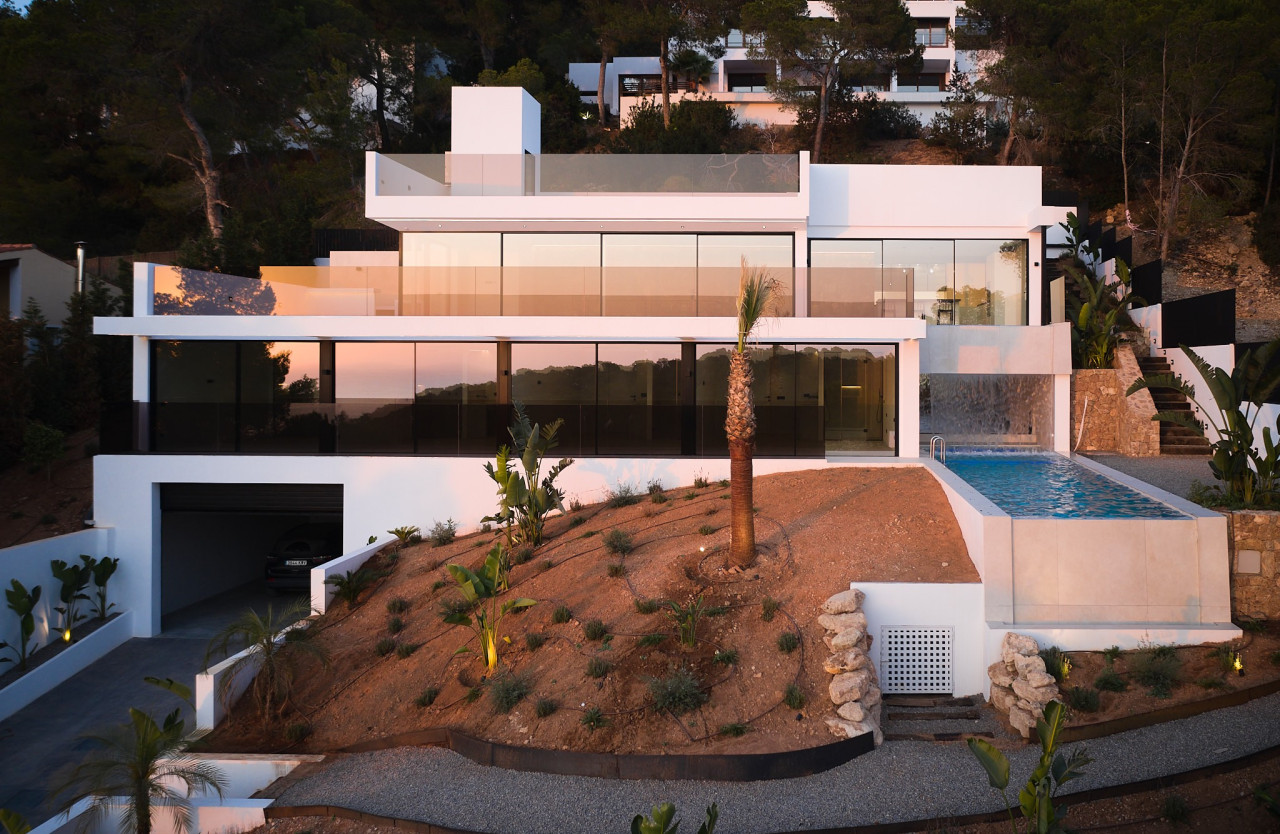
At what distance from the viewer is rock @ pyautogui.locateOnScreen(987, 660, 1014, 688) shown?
11070 mm

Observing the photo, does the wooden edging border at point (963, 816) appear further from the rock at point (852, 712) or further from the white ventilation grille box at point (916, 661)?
the white ventilation grille box at point (916, 661)

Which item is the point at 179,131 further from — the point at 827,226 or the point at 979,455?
the point at 979,455

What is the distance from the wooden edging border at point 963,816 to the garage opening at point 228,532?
10314 millimetres

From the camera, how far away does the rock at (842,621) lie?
37.3ft

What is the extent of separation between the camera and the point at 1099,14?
34188mm

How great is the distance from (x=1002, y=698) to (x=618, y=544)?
603 cm

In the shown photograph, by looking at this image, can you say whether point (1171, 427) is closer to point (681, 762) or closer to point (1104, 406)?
point (1104, 406)

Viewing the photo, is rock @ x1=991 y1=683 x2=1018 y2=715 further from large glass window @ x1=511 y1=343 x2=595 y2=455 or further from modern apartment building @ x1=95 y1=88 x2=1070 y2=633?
large glass window @ x1=511 y1=343 x2=595 y2=455

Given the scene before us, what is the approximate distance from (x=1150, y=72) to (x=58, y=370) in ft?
115

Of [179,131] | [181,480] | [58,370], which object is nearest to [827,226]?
[181,480]

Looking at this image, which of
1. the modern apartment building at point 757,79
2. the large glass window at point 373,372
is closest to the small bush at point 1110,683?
the large glass window at point 373,372

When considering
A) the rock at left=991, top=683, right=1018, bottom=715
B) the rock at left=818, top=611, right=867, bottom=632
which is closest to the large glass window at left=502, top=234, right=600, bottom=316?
the rock at left=818, top=611, right=867, bottom=632

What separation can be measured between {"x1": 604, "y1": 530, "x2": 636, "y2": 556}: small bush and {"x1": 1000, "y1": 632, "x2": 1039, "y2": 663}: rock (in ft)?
18.8

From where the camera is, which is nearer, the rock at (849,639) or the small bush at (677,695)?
the small bush at (677,695)
